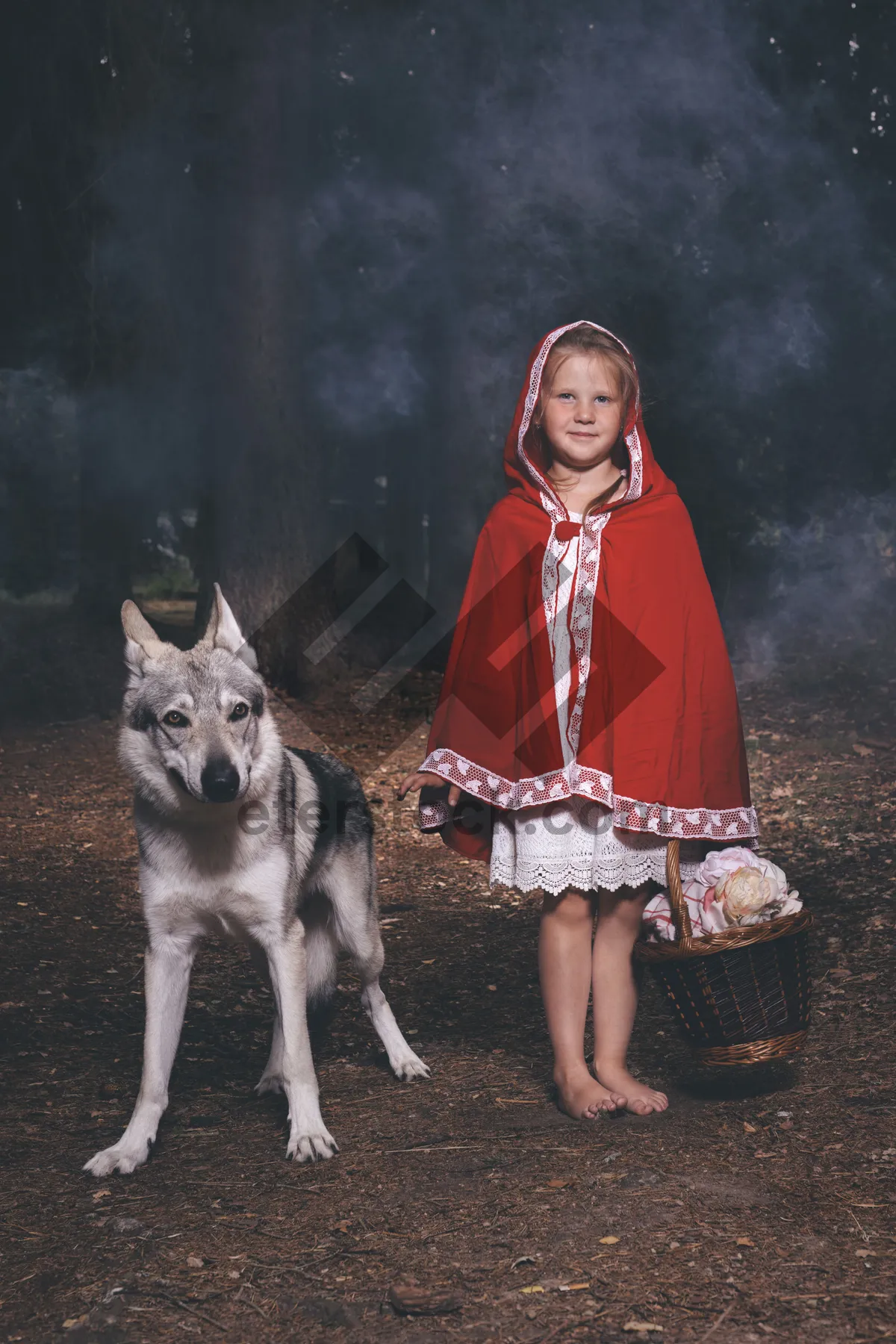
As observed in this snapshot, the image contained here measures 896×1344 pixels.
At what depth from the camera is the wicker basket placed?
9.81 feet

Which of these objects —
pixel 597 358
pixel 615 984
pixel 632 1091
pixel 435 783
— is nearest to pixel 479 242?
pixel 597 358

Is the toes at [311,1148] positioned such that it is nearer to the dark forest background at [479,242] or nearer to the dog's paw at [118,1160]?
the dog's paw at [118,1160]

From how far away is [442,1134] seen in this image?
3160 mm

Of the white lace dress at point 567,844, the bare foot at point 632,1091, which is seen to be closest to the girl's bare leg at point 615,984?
the bare foot at point 632,1091

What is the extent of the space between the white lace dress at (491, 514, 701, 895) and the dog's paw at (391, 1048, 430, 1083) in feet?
2.24

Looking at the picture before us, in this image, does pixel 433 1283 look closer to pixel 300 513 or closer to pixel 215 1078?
pixel 215 1078

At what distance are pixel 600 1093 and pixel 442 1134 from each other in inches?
17.0

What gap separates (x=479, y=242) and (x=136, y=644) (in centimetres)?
885

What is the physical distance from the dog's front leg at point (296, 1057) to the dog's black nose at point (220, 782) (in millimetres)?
469

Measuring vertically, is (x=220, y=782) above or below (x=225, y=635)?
below

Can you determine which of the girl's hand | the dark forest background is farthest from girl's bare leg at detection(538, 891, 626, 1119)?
the dark forest background

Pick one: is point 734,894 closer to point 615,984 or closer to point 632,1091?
point 615,984

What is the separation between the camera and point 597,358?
130 inches

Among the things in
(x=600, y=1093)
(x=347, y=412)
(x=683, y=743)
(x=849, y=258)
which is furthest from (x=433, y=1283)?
(x=347, y=412)
